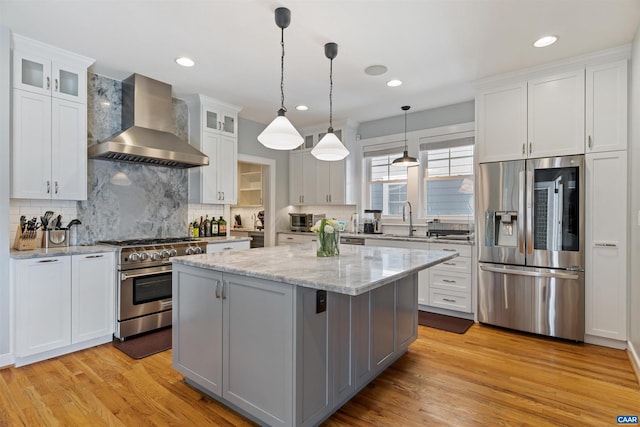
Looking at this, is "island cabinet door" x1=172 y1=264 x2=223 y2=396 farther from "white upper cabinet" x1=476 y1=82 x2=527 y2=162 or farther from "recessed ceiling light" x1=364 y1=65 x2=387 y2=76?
"white upper cabinet" x1=476 y1=82 x2=527 y2=162

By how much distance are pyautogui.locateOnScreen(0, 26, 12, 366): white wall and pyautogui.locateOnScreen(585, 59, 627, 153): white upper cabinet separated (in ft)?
17.0

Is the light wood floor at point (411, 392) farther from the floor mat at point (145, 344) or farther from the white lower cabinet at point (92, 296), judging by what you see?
the white lower cabinet at point (92, 296)

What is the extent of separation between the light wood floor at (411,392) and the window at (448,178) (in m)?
2.04

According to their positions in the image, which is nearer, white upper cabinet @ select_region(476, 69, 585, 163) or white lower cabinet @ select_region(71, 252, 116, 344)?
white lower cabinet @ select_region(71, 252, 116, 344)

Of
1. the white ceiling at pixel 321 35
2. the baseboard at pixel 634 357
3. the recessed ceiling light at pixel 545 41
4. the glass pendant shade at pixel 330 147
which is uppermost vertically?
the recessed ceiling light at pixel 545 41

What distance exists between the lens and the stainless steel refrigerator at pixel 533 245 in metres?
3.22

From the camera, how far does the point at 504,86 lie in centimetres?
363

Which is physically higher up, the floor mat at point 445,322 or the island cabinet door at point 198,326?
the island cabinet door at point 198,326

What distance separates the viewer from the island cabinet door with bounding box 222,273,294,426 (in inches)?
68.8

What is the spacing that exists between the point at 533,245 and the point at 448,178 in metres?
1.54

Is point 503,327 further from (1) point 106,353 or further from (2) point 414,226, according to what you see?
(1) point 106,353

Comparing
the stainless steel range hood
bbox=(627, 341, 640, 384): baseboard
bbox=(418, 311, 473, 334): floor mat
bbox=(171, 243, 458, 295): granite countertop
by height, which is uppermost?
the stainless steel range hood

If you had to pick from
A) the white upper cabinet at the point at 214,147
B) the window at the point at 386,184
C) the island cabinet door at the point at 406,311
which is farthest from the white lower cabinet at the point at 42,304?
the window at the point at 386,184

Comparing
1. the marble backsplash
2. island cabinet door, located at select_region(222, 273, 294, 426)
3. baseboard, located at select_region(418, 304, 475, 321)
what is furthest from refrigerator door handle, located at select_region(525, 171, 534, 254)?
the marble backsplash
